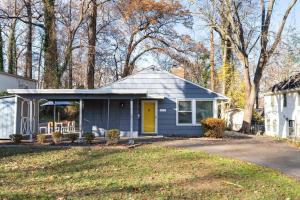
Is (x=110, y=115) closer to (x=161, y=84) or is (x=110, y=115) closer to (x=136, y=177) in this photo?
(x=161, y=84)

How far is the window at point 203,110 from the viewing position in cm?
2377

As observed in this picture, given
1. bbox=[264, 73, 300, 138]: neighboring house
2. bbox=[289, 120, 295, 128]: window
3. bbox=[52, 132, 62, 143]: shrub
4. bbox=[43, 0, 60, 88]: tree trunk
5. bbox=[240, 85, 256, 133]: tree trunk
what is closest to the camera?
bbox=[52, 132, 62, 143]: shrub

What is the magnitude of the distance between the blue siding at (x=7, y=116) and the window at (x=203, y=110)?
981 cm

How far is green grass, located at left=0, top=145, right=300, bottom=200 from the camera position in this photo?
26.8 feet

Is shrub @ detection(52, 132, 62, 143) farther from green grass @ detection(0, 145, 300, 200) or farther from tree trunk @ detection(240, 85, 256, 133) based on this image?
tree trunk @ detection(240, 85, 256, 133)

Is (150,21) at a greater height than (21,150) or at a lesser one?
greater

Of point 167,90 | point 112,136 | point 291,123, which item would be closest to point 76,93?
point 112,136

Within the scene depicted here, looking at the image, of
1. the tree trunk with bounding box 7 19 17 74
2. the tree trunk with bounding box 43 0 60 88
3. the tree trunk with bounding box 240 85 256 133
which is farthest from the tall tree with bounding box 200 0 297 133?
the tree trunk with bounding box 7 19 17 74

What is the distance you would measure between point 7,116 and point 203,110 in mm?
10420

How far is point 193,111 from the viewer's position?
23734 mm

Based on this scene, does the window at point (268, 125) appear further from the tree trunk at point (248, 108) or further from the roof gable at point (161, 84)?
the roof gable at point (161, 84)

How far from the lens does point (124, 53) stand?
4075cm

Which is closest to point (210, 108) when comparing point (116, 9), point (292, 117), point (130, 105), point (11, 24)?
point (130, 105)

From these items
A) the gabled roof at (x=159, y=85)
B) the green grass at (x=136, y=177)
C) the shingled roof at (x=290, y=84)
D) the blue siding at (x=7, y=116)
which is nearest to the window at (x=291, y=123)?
the shingled roof at (x=290, y=84)
